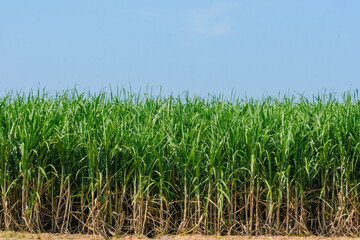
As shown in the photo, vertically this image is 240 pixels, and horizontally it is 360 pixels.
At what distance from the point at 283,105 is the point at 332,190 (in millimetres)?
1573

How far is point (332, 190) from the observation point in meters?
5.12

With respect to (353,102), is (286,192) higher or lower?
lower

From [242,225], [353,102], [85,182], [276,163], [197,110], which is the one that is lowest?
[242,225]

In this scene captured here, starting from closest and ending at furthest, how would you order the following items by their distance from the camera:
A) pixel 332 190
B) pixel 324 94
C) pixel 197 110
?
1. pixel 332 190
2. pixel 197 110
3. pixel 324 94

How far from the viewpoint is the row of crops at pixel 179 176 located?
189 inches

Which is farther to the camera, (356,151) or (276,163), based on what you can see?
(356,151)

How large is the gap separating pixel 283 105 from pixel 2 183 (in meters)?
3.68

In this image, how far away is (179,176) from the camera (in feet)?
16.7

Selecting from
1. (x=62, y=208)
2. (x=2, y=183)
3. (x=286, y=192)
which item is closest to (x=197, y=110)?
(x=286, y=192)

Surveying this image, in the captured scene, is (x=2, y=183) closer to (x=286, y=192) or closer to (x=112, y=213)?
(x=112, y=213)

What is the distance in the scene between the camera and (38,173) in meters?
4.81

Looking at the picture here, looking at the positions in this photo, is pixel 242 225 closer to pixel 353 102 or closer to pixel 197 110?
pixel 197 110

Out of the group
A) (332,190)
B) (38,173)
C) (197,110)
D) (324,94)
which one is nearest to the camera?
(38,173)

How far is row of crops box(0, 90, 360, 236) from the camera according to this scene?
480 cm
